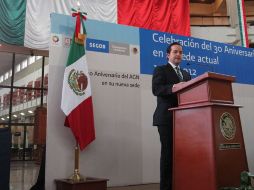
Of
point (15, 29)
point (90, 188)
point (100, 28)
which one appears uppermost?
point (15, 29)

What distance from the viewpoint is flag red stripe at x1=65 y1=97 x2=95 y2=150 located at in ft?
10.4

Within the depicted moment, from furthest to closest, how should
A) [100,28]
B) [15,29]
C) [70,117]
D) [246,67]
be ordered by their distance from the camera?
[15,29] → [246,67] → [100,28] → [70,117]

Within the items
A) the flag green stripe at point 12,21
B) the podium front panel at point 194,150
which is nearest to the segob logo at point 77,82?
the podium front panel at point 194,150

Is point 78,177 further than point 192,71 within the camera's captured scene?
No

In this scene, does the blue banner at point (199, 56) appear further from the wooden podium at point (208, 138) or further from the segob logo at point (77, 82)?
the wooden podium at point (208, 138)

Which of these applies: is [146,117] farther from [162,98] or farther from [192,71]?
[162,98]

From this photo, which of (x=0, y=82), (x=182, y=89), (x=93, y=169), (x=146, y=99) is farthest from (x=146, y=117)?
(x=0, y=82)

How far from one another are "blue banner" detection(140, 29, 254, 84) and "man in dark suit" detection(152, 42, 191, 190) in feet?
4.85

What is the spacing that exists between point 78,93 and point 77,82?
0.40 feet

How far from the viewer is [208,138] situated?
180 centimetres

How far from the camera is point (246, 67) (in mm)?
4723

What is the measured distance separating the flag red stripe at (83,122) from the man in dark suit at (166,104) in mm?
1102

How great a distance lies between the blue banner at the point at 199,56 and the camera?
4000 millimetres

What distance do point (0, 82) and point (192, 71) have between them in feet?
32.5
